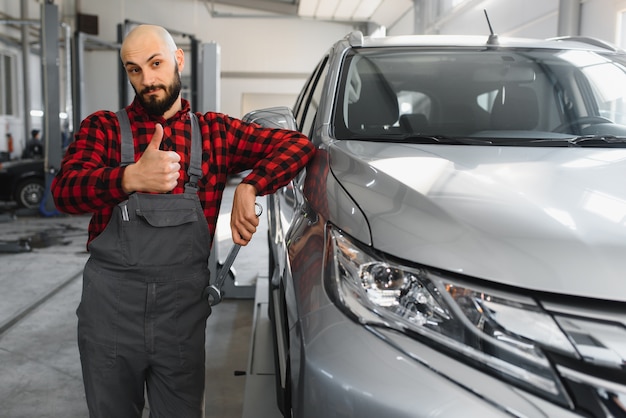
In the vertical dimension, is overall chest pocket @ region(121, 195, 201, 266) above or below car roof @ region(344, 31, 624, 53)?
below

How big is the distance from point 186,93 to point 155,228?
13833 mm

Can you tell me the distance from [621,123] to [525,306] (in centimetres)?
128

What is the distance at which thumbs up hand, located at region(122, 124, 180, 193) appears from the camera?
119 centimetres

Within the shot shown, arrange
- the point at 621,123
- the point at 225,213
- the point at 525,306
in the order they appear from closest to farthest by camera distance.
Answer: the point at 525,306
the point at 621,123
the point at 225,213

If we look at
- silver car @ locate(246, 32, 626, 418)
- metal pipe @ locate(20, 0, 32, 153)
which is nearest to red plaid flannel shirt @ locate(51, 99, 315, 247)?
silver car @ locate(246, 32, 626, 418)

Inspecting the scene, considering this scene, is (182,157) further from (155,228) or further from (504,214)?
(504,214)

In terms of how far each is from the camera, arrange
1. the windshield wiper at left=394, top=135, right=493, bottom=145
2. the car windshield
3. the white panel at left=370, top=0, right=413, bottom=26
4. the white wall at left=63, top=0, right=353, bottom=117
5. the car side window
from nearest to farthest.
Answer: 1. the windshield wiper at left=394, top=135, right=493, bottom=145
2. the car windshield
3. the car side window
4. the white panel at left=370, top=0, right=413, bottom=26
5. the white wall at left=63, top=0, right=353, bottom=117

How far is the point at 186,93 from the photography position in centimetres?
1470

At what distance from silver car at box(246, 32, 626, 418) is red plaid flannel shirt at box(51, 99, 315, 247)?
0.11m

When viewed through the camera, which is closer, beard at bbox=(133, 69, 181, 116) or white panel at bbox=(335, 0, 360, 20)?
beard at bbox=(133, 69, 181, 116)

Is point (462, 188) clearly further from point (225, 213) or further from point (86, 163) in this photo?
point (225, 213)

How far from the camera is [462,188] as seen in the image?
47.6 inches

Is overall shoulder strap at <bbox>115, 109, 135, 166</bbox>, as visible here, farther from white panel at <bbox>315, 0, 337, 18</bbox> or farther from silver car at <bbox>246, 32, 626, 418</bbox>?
white panel at <bbox>315, 0, 337, 18</bbox>

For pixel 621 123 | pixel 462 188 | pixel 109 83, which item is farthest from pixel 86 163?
pixel 109 83
